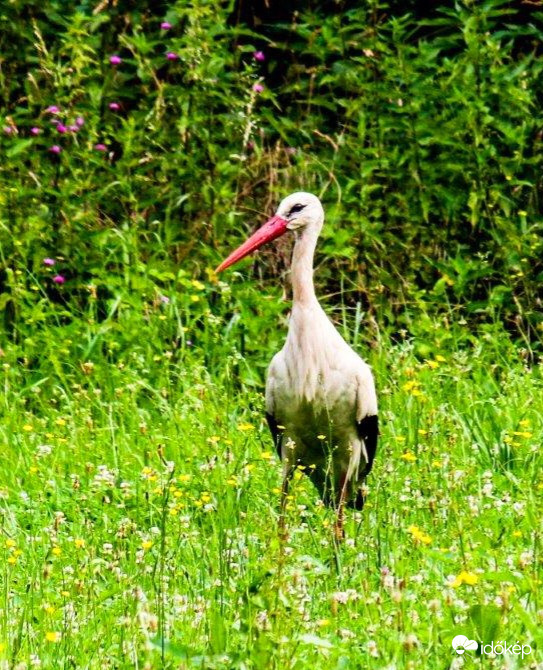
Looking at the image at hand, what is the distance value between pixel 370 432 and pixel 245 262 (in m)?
1.46

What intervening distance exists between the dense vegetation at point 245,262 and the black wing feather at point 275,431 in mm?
104

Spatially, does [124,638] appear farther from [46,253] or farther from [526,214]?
[526,214]

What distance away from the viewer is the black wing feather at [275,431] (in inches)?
203

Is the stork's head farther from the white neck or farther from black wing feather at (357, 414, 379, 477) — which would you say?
black wing feather at (357, 414, 379, 477)

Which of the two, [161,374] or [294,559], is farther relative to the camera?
[161,374]

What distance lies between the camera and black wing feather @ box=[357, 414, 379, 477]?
5.07 meters

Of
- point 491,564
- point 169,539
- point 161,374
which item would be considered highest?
point 491,564

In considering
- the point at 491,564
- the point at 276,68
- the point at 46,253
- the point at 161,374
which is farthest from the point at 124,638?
the point at 276,68

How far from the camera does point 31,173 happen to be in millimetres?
6477

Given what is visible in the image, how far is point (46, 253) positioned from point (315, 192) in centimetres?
133

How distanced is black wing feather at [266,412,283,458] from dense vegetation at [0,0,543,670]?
10 cm

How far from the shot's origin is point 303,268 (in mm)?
5160
